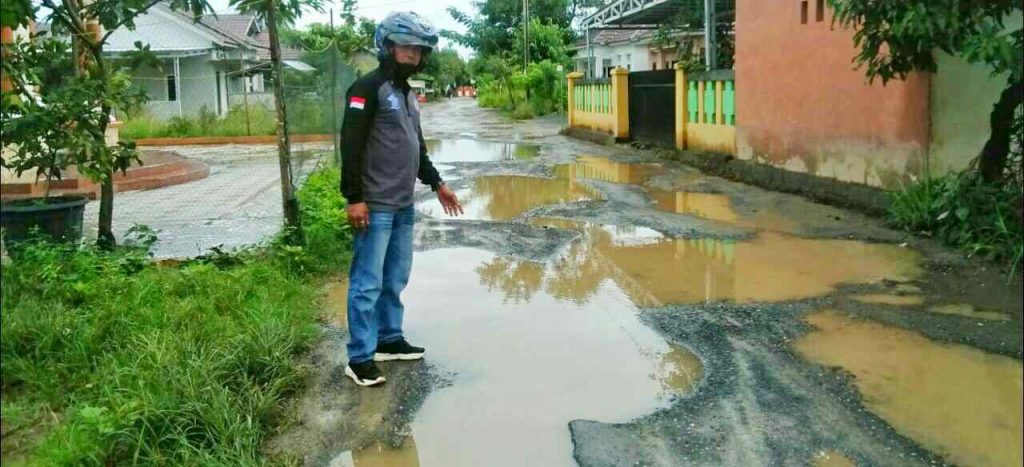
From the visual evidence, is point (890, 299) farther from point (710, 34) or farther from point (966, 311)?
point (710, 34)

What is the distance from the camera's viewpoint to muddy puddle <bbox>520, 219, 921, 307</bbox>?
621 centimetres

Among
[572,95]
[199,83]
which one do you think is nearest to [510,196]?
[572,95]

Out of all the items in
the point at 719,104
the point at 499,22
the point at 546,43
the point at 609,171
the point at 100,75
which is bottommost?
the point at 609,171

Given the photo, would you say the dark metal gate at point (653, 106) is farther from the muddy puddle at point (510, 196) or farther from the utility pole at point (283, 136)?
the utility pole at point (283, 136)

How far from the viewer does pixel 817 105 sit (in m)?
10.2

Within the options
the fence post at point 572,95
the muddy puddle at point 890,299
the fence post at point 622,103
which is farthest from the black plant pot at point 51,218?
the fence post at point 572,95

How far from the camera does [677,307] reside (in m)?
5.88

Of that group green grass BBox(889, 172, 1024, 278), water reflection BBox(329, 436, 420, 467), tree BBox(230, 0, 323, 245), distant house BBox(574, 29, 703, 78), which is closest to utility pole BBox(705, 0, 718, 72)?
green grass BBox(889, 172, 1024, 278)

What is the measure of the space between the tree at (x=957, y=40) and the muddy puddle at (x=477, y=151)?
9.69 m

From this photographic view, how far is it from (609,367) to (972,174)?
4.11m

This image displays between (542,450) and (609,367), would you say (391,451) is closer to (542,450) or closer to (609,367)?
(542,450)

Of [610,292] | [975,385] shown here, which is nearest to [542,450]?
[975,385]

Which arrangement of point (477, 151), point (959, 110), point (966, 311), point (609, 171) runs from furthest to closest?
1. point (477, 151)
2. point (609, 171)
3. point (959, 110)
4. point (966, 311)

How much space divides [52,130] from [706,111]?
10.0 meters
